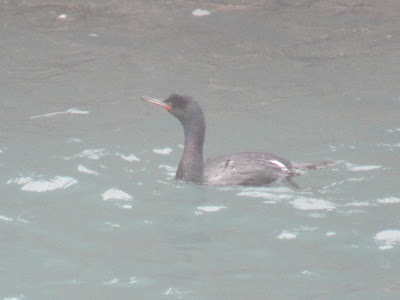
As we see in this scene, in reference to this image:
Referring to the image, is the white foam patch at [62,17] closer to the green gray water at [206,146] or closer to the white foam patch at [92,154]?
the green gray water at [206,146]

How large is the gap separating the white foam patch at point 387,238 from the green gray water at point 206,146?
0.07ft

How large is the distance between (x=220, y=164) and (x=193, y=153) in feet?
1.43

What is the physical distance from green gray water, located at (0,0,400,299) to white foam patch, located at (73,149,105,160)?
0.02 m

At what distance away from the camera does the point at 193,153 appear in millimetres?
9672

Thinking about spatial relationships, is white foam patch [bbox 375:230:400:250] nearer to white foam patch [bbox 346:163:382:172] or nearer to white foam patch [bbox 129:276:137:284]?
white foam patch [bbox 346:163:382:172]

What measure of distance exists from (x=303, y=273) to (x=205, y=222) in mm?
1402

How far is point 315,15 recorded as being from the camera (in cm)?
1535

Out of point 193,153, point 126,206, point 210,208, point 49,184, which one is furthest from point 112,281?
point 193,153

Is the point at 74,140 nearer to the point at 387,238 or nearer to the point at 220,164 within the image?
the point at 220,164

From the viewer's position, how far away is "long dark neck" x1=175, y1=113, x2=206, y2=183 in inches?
373

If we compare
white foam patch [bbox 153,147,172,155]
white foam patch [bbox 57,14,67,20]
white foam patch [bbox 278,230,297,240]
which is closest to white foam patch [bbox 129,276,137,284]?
white foam patch [bbox 278,230,297,240]

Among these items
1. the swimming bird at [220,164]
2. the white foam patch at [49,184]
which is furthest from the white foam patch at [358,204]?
the white foam patch at [49,184]

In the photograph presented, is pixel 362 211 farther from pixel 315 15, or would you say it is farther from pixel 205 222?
pixel 315 15

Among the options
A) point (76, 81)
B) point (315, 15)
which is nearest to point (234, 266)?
point (76, 81)
